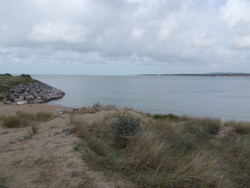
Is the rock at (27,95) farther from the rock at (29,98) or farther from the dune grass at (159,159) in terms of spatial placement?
the dune grass at (159,159)

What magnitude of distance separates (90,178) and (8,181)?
137cm

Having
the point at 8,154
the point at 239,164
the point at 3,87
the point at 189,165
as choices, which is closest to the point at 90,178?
the point at 189,165

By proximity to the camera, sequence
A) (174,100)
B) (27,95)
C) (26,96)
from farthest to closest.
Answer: (174,100), (27,95), (26,96)

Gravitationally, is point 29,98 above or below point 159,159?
below

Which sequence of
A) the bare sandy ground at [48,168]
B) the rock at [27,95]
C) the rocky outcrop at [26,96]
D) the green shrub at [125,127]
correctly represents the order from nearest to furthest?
the bare sandy ground at [48,168] < the green shrub at [125,127] < the rocky outcrop at [26,96] < the rock at [27,95]

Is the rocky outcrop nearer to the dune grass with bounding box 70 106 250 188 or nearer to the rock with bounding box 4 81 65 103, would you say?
the rock with bounding box 4 81 65 103

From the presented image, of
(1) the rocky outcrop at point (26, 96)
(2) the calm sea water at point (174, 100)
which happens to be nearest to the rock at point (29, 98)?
(1) the rocky outcrop at point (26, 96)

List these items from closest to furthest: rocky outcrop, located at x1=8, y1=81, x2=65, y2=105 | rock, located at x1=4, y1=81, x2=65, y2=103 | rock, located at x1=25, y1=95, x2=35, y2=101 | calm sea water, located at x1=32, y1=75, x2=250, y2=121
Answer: calm sea water, located at x1=32, y1=75, x2=250, y2=121
rocky outcrop, located at x1=8, y1=81, x2=65, y2=105
rock, located at x1=4, y1=81, x2=65, y2=103
rock, located at x1=25, y1=95, x2=35, y2=101

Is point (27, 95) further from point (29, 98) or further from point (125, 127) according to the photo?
point (125, 127)

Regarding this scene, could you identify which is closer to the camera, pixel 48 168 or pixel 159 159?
pixel 48 168

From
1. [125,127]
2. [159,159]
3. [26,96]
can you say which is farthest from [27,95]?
[159,159]

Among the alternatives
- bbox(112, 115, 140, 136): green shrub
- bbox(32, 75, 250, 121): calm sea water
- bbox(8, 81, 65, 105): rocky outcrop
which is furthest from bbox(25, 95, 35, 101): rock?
bbox(112, 115, 140, 136): green shrub

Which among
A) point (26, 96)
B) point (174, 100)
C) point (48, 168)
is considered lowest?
point (174, 100)

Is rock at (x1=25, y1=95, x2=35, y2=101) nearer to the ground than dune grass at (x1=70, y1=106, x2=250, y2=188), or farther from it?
nearer to the ground
